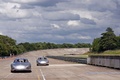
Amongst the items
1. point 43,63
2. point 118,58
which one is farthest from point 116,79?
point 43,63

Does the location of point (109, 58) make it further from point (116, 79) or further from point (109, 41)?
point (109, 41)

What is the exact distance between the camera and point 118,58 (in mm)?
40531

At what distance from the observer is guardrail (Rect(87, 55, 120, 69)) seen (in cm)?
4157

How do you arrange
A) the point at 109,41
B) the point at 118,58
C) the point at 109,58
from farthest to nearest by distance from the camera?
the point at 109,41 → the point at 109,58 → the point at 118,58

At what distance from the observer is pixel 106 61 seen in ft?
155

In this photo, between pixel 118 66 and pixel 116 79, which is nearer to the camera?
pixel 116 79

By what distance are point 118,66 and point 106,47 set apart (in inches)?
6316

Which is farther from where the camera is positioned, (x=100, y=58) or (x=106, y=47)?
(x=106, y=47)

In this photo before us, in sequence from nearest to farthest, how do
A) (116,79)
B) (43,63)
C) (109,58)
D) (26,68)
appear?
(116,79) → (26,68) → (109,58) → (43,63)

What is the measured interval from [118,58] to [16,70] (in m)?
11.8

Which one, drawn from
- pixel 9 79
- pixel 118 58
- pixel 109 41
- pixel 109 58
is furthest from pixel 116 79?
pixel 109 41

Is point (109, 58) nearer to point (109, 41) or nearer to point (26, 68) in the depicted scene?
point (26, 68)

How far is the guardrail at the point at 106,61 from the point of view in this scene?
41572 millimetres

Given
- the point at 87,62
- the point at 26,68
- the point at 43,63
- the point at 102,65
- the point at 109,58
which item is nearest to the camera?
the point at 26,68
